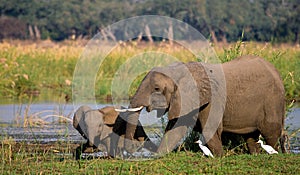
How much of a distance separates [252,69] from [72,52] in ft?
50.0

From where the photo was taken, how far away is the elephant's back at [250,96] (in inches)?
335

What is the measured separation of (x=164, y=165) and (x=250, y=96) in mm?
1660

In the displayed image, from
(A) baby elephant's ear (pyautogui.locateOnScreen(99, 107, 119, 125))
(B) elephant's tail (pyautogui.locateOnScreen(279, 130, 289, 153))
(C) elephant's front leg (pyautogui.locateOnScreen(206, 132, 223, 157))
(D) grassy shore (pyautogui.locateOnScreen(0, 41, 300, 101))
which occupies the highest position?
(A) baby elephant's ear (pyautogui.locateOnScreen(99, 107, 119, 125))

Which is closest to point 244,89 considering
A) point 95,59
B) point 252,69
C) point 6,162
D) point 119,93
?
point 252,69

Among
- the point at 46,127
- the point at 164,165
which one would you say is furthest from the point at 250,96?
the point at 46,127

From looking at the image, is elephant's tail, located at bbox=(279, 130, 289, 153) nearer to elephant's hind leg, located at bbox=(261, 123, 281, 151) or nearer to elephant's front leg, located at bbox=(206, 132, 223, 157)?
elephant's hind leg, located at bbox=(261, 123, 281, 151)

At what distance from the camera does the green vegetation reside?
7352 mm

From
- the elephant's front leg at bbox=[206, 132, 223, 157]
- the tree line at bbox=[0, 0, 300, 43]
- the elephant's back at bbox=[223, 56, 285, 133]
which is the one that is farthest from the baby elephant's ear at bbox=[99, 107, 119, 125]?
the tree line at bbox=[0, 0, 300, 43]

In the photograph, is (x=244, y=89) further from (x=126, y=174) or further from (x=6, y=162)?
(x=6, y=162)

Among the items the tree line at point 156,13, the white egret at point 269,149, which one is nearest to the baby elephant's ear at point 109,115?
the white egret at point 269,149

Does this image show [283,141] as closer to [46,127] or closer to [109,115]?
[109,115]

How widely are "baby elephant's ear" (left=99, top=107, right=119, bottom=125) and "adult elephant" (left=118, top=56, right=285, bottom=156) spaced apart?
387 millimetres

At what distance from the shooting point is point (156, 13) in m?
55.7

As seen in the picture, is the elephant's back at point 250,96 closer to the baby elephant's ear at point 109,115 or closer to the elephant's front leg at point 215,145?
the elephant's front leg at point 215,145
